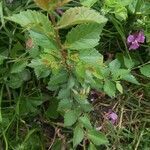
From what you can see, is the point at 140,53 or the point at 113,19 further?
the point at 140,53

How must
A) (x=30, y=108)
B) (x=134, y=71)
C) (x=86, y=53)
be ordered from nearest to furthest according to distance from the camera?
1. (x=86, y=53)
2. (x=30, y=108)
3. (x=134, y=71)

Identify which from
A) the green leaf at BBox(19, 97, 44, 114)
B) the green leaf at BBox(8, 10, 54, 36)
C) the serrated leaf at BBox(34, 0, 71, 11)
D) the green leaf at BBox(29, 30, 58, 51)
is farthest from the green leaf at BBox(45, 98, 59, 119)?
the serrated leaf at BBox(34, 0, 71, 11)

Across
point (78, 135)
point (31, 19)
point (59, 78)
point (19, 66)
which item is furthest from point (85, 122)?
point (31, 19)

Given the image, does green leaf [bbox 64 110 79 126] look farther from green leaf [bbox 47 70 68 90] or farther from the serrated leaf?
the serrated leaf

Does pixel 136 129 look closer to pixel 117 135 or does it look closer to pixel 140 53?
pixel 117 135

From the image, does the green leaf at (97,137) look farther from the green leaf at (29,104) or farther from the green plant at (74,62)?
the green leaf at (29,104)

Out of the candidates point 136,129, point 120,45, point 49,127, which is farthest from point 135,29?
point 49,127
